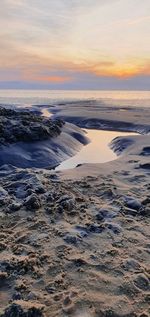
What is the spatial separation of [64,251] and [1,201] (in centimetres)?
225

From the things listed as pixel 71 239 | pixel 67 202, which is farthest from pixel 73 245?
pixel 67 202

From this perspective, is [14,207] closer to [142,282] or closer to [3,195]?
[3,195]

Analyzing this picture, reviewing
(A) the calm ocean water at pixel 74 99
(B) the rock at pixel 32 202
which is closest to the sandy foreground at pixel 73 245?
(B) the rock at pixel 32 202

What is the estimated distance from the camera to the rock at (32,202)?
680 cm

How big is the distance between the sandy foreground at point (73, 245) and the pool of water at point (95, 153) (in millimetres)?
4039

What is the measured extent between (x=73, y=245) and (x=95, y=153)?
10213 millimetres

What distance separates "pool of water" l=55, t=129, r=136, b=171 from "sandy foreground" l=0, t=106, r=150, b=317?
404cm

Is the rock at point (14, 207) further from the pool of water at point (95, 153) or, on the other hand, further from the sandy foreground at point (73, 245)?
the pool of water at point (95, 153)

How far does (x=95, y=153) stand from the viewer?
15531mm

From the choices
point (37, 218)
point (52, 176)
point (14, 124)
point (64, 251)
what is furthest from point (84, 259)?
point (14, 124)

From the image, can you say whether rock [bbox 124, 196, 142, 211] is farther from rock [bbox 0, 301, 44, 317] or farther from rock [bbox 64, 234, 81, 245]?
rock [bbox 0, 301, 44, 317]

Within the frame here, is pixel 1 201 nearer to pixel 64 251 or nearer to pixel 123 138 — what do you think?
pixel 64 251

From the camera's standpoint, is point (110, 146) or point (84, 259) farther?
point (110, 146)

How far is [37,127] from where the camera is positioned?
48.9ft
